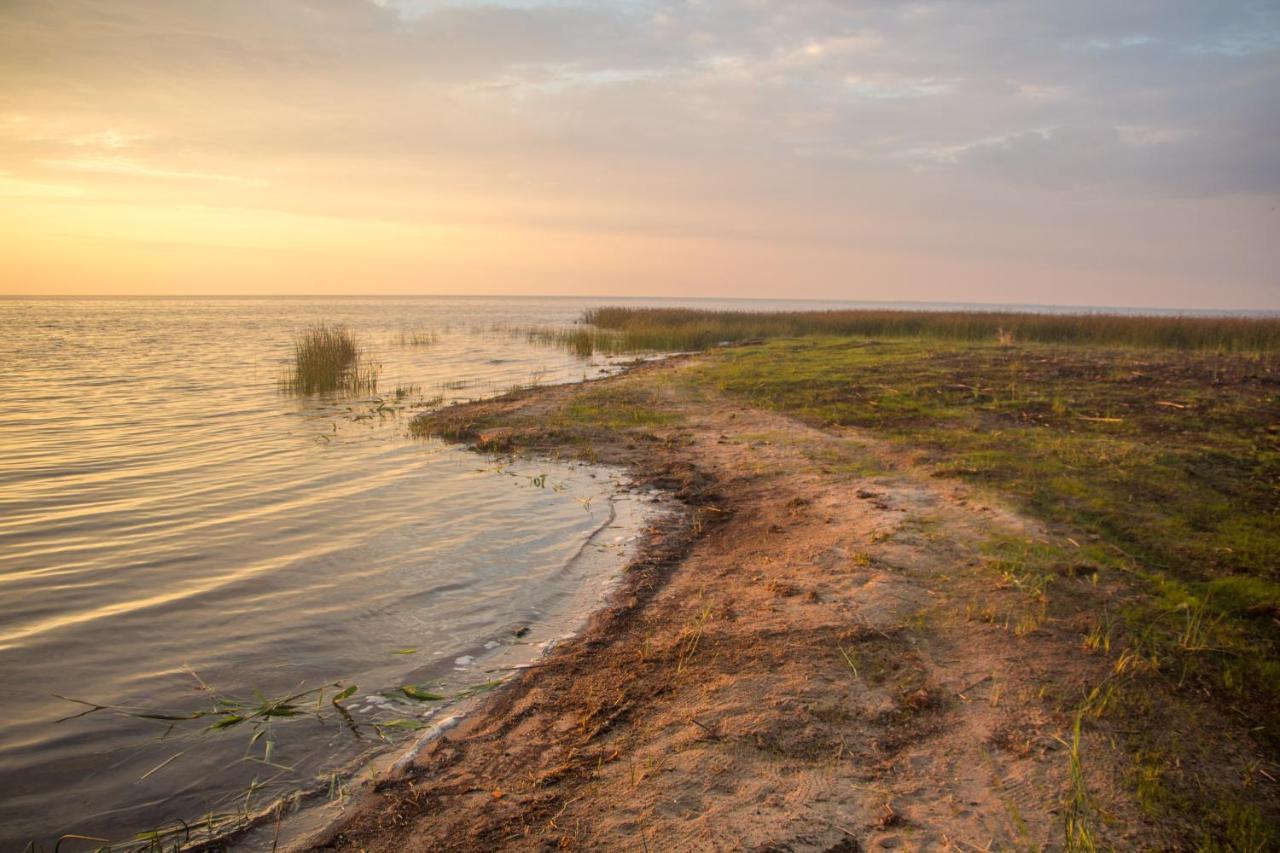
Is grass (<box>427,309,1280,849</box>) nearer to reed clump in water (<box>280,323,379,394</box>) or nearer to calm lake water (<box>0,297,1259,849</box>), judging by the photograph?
calm lake water (<box>0,297,1259,849</box>)

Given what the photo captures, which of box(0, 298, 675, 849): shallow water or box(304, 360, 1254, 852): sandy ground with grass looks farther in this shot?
box(0, 298, 675, 849): shallow water

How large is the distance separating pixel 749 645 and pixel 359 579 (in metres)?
4.03

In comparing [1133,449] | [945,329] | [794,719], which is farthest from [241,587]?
[945,329]

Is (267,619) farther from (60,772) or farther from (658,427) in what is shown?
(658,427)

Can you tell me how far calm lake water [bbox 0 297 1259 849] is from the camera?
3.87m

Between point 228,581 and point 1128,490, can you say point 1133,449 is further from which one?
point 228,581

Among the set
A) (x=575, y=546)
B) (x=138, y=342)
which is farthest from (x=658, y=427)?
(x=138, y=342)

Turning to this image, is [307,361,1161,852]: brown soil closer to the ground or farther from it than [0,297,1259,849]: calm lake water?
farther from it

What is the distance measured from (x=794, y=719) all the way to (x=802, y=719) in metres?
0.05

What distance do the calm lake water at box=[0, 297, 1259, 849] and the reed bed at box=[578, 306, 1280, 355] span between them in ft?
66.9

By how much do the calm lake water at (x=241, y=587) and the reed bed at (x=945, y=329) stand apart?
20380mm

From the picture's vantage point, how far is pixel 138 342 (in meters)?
34.3

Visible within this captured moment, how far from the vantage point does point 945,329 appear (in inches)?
1171

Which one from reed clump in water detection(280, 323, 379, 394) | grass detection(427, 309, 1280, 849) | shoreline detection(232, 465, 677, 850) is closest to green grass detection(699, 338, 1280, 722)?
grass detection(427, 309, 1280, 849)
